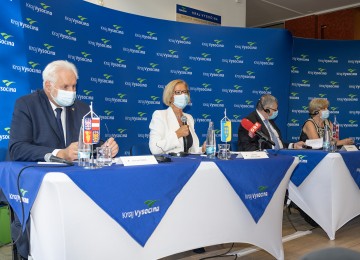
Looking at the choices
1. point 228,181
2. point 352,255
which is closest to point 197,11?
point 228,181

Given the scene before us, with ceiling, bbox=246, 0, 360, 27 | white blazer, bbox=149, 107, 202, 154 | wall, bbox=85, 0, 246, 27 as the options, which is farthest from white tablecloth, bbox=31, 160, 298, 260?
ceiling, bbox=246, 0, 360, 27

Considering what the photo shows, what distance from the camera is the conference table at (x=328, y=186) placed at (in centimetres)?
297

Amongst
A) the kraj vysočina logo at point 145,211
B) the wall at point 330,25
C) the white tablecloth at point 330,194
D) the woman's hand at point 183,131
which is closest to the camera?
the kraj vysočina logo at point 145,211

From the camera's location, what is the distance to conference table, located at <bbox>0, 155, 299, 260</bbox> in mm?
1484

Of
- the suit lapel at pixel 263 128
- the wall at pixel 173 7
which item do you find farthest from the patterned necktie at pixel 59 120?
the wall at pixel 173 7

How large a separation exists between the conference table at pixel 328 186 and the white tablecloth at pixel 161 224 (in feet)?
2.23

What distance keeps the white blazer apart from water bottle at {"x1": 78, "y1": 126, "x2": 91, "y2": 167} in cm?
116

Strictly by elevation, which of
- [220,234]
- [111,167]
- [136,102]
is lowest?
[220,234]

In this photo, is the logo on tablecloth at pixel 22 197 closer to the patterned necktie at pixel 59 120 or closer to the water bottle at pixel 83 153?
the water bottle at pixel 83 153

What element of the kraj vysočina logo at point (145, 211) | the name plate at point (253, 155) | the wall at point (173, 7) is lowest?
the kraj vysočina logo at point (145, 211)

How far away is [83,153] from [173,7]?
13.5 feet

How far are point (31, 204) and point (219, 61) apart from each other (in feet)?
13.7

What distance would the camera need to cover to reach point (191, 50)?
508cm

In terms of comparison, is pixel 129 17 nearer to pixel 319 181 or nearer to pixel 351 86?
pixel 319 181
